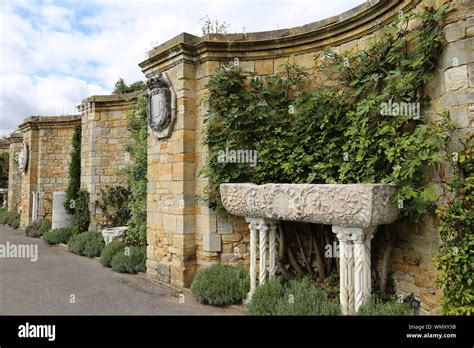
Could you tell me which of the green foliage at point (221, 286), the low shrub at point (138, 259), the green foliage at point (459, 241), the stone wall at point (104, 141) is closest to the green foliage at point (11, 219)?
the stone wall at point (104, 141)

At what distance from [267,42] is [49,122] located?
378 inches

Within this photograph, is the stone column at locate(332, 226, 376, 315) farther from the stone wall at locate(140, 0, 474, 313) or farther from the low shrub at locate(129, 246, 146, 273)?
the low shrub at locate(129, 246, 146, 273)

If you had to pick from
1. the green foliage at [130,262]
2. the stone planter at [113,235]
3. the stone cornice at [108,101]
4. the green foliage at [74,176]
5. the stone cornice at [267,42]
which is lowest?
the green foliage at [130,262]

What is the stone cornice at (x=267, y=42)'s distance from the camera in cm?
416

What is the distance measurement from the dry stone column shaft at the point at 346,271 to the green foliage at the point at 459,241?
79 centimetres

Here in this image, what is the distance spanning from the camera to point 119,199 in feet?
28.3

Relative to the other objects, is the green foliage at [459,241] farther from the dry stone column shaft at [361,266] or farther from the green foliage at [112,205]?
the green foliage at [112,205]

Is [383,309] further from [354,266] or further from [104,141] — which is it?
[104,141]

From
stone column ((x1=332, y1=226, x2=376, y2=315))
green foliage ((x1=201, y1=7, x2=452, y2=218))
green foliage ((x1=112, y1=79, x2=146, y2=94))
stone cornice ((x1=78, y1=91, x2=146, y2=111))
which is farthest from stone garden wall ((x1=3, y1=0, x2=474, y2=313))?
green foliage ((x1=112, y1=79, x2=146, y2=94))

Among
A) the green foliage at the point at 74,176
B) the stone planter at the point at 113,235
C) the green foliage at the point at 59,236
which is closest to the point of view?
the stone planter at the point at 113,235

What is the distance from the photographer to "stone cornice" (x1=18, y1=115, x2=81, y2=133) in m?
10.9

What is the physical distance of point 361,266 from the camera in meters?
3.12
